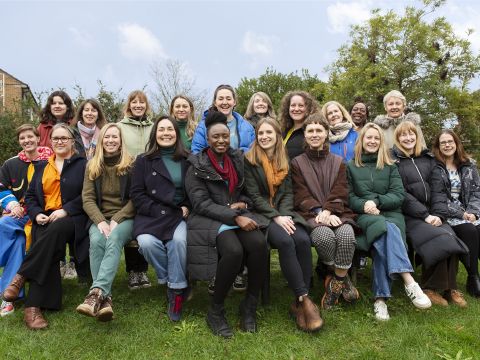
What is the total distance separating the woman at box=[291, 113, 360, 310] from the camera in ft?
13.8

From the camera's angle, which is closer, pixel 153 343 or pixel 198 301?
pixel 153 343

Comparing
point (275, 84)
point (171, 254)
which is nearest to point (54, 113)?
point (171, 254)

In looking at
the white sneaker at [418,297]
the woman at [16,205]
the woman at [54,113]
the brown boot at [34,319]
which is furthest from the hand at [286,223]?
the woman at [54,113]

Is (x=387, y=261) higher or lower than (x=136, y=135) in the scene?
lower

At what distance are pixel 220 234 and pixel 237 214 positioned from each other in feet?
0.86

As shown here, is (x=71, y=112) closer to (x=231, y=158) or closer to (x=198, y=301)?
(x=231, y=158)

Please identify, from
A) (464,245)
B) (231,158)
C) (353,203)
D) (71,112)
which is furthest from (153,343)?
(71,112)

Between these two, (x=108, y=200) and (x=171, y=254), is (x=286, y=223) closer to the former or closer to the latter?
(x=171, y=254)

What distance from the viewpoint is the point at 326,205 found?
4.49 m

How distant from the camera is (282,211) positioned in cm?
449

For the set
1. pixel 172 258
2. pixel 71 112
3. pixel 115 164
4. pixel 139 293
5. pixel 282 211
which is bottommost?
→ pixel 139 293

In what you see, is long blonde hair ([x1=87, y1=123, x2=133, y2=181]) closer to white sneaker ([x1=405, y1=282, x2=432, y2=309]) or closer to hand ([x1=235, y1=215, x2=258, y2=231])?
hand ([x1=235, y1=215, x2=258, y2=231])

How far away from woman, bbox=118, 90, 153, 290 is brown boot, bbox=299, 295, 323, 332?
7.18 feet

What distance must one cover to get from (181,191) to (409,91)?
13.0m
